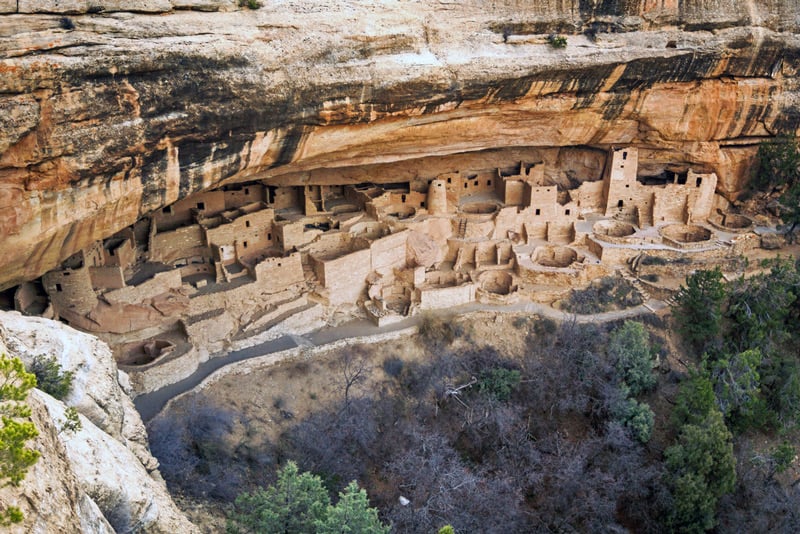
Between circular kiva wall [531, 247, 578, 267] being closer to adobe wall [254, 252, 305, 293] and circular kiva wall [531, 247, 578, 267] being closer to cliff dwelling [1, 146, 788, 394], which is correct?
cliff dwelling [1, 146, 788, 394]

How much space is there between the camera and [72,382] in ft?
25.5

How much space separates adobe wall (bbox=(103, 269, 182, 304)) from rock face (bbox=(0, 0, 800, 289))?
2412 mm

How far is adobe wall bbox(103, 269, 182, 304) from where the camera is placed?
14508mm

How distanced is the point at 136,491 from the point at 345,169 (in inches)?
533

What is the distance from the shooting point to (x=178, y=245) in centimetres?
1666

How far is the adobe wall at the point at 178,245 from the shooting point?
53.2ft

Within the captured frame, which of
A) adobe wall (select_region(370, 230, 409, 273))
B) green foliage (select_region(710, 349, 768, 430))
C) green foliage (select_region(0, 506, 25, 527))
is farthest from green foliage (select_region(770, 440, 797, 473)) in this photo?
green foliage (select_region(0, 506, 25, 527))

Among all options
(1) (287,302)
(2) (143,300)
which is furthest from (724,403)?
(2) (143,300)

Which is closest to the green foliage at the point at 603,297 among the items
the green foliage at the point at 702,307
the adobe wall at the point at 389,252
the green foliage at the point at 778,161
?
the green foliage at the point at 702,307

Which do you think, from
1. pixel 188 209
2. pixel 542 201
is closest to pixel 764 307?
pixel 542 201

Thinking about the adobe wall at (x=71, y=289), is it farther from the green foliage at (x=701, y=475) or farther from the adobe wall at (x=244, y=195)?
the green foliage at (x=701, y=475)

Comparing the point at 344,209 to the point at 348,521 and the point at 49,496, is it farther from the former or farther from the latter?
the point at 49,496

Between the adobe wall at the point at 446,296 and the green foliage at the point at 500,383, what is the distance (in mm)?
2335

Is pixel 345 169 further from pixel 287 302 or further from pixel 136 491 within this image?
pixel 136 491
